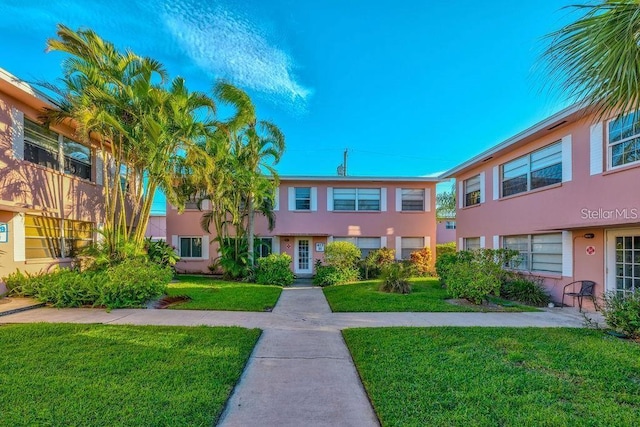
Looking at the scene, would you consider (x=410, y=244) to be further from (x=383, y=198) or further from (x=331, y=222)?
(x=331, y=222)

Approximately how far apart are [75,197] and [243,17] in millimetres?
8750

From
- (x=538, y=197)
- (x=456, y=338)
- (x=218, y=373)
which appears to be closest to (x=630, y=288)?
(x=538, y=197)

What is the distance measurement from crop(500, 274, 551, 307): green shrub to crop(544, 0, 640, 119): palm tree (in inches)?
301

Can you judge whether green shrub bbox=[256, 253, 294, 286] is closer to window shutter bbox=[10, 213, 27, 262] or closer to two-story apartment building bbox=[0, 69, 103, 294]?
two-story apartment building bbox=[0, 69, 103, 294]

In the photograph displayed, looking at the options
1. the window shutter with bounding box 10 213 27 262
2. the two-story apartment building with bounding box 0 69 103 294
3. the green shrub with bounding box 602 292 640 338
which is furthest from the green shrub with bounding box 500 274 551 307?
the window shutter with bounding box 10 213 27 262

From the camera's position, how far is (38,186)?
31.9 ft

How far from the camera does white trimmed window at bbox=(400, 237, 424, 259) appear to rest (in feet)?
58.0

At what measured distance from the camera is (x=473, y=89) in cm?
1484

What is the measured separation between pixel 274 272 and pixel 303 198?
17.2ft

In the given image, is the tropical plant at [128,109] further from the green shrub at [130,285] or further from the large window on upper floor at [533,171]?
the large window on upper floor at [533,171]

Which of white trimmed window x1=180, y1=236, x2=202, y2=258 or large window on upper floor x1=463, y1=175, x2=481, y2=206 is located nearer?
large window on upper floor x1=463, y1=175, x2=481, y2=206

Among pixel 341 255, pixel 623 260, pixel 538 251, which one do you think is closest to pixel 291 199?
pixel 341 255

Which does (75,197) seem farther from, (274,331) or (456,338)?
(456,338)

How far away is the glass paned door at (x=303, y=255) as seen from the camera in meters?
17.4
